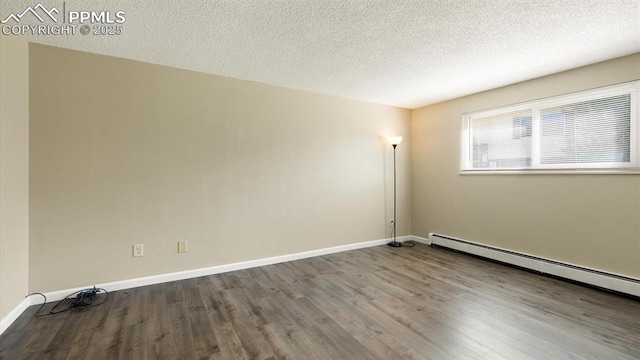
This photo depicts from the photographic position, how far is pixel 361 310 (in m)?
2.24

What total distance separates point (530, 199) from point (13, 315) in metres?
5.14

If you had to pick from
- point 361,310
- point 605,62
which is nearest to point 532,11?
point 605,62

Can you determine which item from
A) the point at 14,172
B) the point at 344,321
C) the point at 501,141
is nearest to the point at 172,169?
the point at 14,172

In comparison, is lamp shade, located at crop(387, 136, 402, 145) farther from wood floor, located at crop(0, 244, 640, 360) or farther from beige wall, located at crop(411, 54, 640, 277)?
wood floor, located at crop(0, 244, 640, 360)

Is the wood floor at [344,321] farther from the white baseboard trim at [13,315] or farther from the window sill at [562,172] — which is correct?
the window sill at [562,172]

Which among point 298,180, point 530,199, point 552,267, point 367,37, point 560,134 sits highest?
point 367,37

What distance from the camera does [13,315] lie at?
6.66ft

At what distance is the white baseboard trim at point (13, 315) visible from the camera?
191 cm

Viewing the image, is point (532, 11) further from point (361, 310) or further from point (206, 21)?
point (361, 310)

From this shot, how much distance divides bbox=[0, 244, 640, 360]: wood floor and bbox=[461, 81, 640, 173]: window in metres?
1.35

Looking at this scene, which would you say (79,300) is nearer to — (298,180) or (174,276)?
(174,276)

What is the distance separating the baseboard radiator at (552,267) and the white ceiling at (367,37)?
215 centimetres

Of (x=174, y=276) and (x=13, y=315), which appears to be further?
(x=174, y=276)

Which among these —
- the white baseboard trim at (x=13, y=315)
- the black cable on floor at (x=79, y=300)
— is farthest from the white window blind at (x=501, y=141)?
the white baseboard trim at (x=13, y=315)
